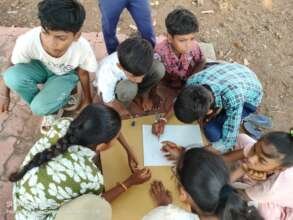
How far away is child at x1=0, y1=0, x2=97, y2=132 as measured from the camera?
2412 millimetres

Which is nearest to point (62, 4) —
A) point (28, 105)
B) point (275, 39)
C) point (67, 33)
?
point (67, 33)

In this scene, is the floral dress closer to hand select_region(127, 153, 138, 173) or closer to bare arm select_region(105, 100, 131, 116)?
hand select_region(127, 153, 138, 173)

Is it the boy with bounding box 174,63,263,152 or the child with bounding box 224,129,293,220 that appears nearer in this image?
the child with bounding box 224,129,293,220

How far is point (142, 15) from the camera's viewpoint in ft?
9.85

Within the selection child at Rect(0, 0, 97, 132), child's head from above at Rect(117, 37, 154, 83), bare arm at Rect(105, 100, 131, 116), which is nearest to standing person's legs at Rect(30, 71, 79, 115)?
child at Rect(0, 0, 97, 132)

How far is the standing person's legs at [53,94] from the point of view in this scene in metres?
2.75

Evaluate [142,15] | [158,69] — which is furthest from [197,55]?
[142,15]

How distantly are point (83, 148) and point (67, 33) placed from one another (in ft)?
2.25

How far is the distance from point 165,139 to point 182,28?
0.69 meters

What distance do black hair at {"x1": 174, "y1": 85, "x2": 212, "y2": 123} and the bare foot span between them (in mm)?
402

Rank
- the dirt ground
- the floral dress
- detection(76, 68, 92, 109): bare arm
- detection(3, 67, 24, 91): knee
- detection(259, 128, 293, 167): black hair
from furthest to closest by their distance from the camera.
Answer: the dirt ground → detection(76, 68, 92, 109): bare arm → detection(3, 67, 24, 91): knee → detection(259, 128, 293, 167): black hair → the floral dress

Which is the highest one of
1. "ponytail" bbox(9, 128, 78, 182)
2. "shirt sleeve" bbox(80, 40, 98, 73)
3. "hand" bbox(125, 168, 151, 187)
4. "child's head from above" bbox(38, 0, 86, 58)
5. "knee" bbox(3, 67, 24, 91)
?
"child's head from above" bbox(38, 0, 86, 58)

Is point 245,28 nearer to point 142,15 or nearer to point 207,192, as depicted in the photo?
point 142,15

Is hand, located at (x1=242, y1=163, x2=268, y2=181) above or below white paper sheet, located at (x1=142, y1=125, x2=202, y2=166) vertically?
below
